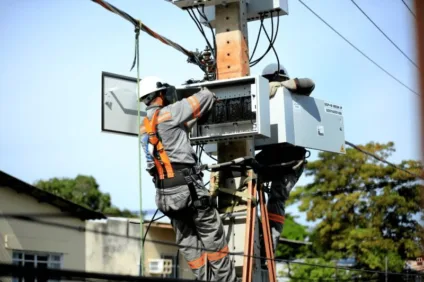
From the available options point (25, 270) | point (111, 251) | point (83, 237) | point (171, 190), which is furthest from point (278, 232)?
→ point (111, 251)

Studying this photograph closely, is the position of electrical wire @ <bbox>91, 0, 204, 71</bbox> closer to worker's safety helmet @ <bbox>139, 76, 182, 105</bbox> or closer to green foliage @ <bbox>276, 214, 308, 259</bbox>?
worker's safety helmet @ <bbox>139, 76, 182, 105</bbox>

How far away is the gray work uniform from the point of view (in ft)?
26.4

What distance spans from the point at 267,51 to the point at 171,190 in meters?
2.31

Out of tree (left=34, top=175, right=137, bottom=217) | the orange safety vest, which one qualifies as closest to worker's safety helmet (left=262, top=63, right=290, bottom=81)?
the orange safety vest

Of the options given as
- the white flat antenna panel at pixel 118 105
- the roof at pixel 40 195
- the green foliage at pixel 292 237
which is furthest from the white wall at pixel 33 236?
the green foliage at pixel 292 237

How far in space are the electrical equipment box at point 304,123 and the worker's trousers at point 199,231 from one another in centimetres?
99

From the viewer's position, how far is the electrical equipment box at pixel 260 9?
26.9 ft

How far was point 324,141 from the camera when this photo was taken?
26.7 feet

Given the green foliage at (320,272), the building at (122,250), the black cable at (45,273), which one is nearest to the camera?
the black cable at (45,273)

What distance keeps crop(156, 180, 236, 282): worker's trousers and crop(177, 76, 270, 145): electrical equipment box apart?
27.9 inches

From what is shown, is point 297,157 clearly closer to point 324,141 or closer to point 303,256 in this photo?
point 324,141

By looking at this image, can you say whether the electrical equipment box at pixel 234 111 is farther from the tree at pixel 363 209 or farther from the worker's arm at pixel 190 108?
the tree at pixel 363 209

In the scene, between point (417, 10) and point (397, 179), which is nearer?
point (417, 10)

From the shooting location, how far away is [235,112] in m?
7.55
